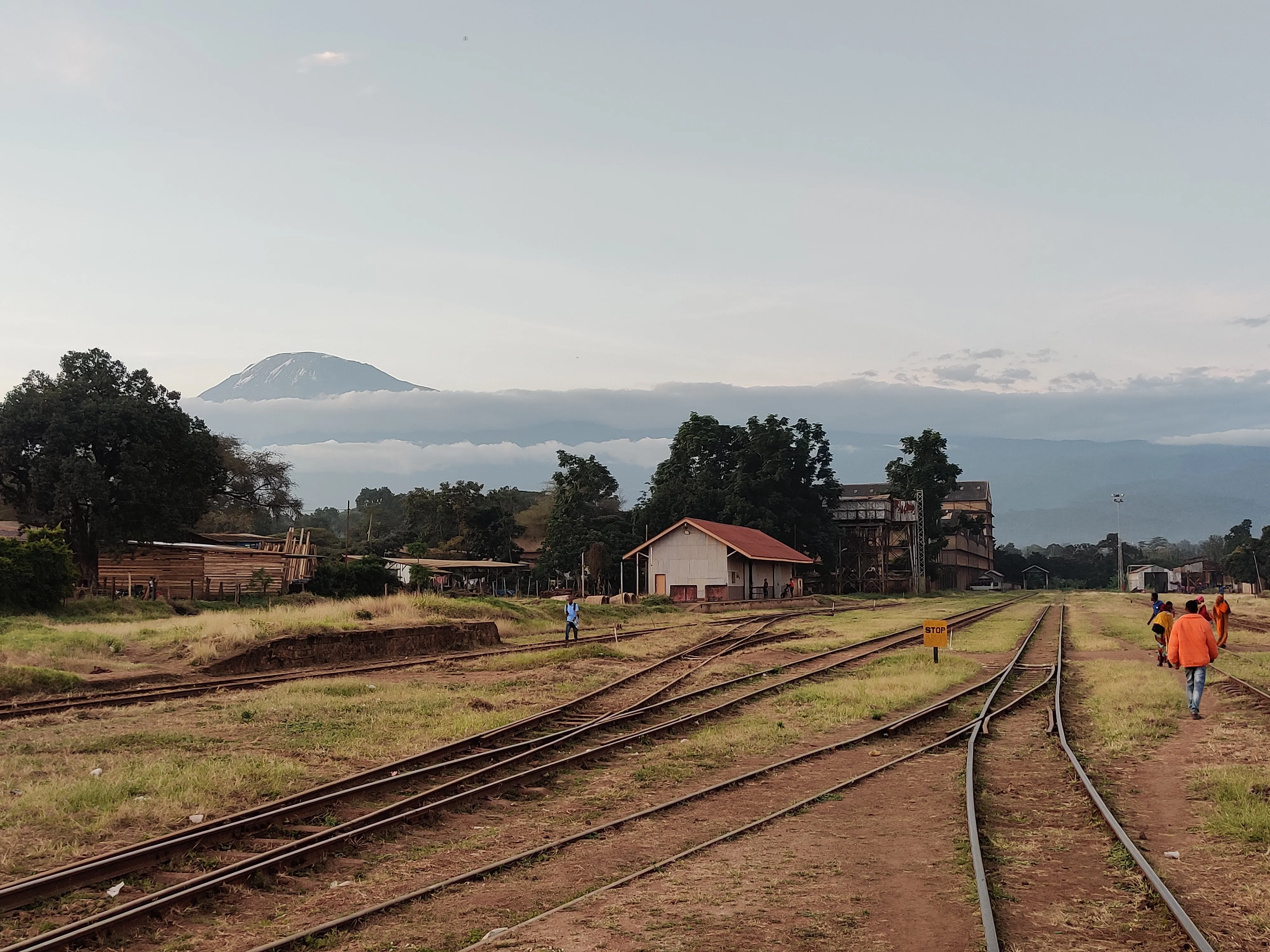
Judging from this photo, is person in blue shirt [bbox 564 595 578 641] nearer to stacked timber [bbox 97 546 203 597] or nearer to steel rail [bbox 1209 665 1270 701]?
steel rail [bbox 1209 665 1270 701]

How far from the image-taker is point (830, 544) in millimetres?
85875

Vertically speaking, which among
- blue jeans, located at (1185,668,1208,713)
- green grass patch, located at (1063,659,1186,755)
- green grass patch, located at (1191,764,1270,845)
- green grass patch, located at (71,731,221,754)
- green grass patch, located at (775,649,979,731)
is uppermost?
blue jeans, located at (1185,668,1208,713)

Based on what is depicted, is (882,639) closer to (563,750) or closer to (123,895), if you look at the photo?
(563,750)

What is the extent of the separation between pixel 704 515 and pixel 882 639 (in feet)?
155

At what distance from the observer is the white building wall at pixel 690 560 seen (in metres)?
60.2

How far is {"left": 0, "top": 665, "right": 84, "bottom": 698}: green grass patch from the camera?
1903 centimetres

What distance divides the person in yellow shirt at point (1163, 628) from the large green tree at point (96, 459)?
134 ft

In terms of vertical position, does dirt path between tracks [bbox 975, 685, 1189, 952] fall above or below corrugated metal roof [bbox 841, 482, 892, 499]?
below

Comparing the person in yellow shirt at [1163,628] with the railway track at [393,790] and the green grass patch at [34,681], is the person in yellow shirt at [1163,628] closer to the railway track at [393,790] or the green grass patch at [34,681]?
the railway track at [393,790]

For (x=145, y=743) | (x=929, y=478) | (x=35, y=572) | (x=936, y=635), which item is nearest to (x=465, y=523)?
(x=929, y=478)

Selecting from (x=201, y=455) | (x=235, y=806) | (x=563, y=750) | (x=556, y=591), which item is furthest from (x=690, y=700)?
(x=556, y=591)

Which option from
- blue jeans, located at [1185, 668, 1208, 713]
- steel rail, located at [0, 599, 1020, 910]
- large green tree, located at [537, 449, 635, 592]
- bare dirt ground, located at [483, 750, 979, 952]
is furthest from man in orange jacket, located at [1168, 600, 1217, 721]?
large green tree, located at [537, 449, 635, 592]

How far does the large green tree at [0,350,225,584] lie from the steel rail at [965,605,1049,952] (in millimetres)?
40117

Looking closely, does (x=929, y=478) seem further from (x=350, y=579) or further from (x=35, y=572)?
(x=35, y=572)
